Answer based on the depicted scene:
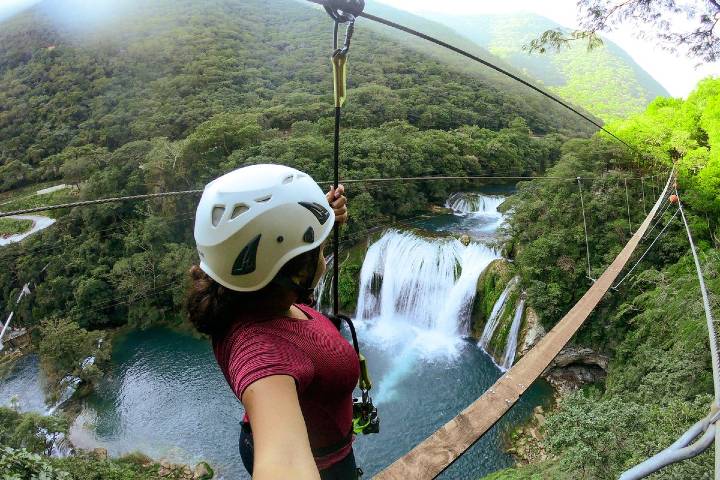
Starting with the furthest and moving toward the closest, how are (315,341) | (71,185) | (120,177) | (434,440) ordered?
1. (71,185)
2. (120,177)
3. (434,440)
4. (315,341)

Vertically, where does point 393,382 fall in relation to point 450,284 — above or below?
below

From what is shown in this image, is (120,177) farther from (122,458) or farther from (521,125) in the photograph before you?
(521,125)

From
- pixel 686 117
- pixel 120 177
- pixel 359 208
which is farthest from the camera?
pixel 120 177

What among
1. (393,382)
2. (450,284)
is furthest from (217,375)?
(450,284)

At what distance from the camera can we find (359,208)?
14219 mm

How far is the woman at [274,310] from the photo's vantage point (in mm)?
694

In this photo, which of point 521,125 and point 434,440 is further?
point 521,125

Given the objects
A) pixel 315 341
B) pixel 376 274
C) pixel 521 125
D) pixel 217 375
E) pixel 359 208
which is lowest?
pixel 217 375

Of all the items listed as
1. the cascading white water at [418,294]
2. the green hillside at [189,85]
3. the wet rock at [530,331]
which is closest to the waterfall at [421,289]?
the cascading white water at [418,294]

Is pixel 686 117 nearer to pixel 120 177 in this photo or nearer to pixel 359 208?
pixel 359 208

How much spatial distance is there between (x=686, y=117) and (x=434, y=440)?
1268 centimetres

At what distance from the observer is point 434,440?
127 centimetres

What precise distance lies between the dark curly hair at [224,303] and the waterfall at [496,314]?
33.4 feet

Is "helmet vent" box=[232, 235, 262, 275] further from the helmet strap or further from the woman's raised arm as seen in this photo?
the woman's raised arm
